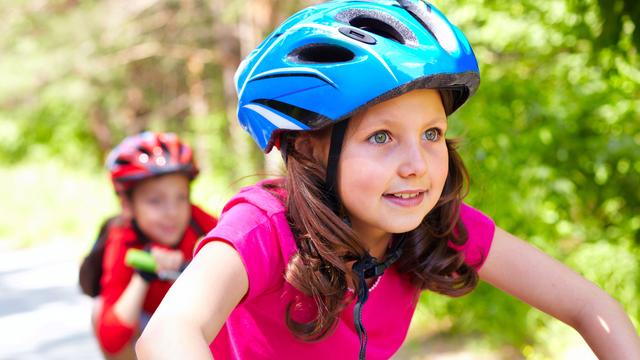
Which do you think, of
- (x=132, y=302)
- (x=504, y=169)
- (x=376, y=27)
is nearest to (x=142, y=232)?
(x=132, y=302)

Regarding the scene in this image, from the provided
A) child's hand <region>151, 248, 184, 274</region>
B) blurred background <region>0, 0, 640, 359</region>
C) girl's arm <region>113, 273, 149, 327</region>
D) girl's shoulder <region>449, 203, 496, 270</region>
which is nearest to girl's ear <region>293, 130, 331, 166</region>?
blurred background <region>0, 0, 640, 359</region>

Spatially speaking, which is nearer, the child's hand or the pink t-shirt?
the pink t-shirt

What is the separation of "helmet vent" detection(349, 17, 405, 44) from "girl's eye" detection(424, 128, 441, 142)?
0.26 m

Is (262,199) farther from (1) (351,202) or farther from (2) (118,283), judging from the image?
(2) (118,283)

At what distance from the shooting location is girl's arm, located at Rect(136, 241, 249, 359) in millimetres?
1616

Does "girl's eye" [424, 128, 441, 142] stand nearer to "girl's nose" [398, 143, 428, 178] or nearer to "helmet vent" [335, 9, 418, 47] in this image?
"girl's nose" [398, 143, 428, 178]

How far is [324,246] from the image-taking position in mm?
2035

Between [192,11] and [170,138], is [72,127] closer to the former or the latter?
[192,11]

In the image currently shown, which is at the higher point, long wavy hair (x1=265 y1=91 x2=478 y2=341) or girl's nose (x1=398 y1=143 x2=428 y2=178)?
girl's nose (x1=398 y1=143 x2=428 y2=178)

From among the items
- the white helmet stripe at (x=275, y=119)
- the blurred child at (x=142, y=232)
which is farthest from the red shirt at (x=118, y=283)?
the white helmet stripe at (x=275, y=119)

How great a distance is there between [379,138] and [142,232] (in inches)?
87.9

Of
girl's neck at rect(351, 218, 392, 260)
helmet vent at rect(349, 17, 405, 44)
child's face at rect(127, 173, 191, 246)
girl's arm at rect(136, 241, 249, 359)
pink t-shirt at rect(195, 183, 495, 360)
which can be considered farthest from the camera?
child's face at rect(127, 173, 191, 246)

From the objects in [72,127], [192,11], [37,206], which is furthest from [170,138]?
[72,127]

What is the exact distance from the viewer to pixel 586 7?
3586 millimetres
